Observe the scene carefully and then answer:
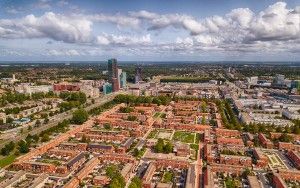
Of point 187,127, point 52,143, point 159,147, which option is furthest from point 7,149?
point 187,127

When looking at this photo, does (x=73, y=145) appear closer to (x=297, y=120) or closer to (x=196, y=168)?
(x=196, y=168)

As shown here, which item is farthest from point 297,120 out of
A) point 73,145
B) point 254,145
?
point 73,145

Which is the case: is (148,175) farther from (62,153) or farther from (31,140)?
(31,140)

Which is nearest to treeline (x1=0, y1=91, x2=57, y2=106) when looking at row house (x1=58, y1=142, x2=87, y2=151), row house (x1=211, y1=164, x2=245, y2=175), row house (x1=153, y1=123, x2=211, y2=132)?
row house (x1=58, y1=142, x2=87, y2=151)

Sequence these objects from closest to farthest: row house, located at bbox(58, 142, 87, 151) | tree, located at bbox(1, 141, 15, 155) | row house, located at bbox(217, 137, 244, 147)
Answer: tree, located at bbox(1, 141, 15, 155) < row house, located at bbox(58, 142, 87, 151) < row house, located at bbox(217, 137, 244, 147)

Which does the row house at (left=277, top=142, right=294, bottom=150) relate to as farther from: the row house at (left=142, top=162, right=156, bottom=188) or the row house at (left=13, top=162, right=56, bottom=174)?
the row house at (left=13, top=162, right=56, bottom=174)
